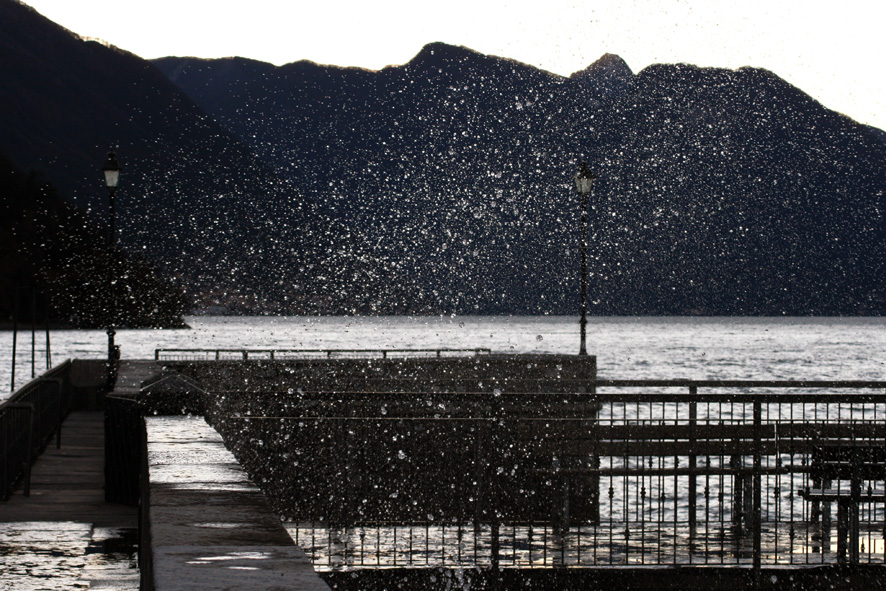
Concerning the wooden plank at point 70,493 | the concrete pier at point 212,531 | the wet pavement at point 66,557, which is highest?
the concrete pier at point 212,531

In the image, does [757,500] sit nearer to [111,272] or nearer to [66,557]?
[66,557]

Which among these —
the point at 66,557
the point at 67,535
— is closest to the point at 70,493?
the point at 67,535

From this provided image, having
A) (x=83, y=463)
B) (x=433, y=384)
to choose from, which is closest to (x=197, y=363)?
(x=433, y=384)

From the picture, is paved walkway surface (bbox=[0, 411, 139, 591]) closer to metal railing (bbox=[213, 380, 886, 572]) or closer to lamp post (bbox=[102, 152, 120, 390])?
metal railing (bbox=[213, 380, 886, 572])

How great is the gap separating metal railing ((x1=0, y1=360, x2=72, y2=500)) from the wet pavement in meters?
1.97

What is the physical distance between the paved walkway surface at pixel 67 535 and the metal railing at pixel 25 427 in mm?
212

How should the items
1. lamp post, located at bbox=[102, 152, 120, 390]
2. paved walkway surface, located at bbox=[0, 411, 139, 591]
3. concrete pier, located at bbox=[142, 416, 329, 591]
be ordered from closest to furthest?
concrete pier, located at bbox=[142, 416, 329, 591]
paved walkway surface, located at bbox=[0, 411, 139, 591]
lamp post, located at bbox=[102, 152, 120, 390]

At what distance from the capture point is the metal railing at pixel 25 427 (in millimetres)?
11570

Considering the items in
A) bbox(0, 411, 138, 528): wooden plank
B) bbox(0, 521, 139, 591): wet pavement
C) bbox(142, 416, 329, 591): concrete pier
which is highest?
bbox(142, 416, 329, 591): concrete pier

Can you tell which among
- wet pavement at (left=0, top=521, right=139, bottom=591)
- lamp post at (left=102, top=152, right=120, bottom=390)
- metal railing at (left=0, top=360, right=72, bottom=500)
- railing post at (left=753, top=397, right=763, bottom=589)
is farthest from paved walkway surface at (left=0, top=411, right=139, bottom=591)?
Answer: lamp post at (left=102, top=152, right=120, bottom=390)

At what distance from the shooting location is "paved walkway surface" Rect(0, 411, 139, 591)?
291 inches

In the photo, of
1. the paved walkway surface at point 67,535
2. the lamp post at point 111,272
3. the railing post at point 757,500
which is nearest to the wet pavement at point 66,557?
the paved walkway surface at point 67,535

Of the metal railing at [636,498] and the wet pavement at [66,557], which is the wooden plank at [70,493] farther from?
the metal railing at [636,498]

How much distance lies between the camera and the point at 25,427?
517 inches
